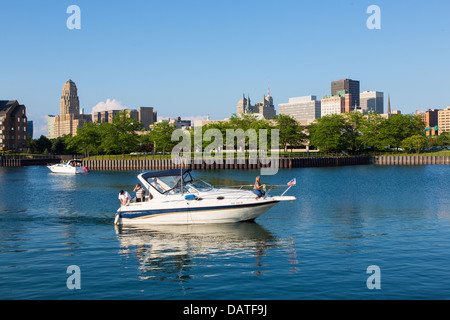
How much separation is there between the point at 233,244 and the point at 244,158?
96.9 metres

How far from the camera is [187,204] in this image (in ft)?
100

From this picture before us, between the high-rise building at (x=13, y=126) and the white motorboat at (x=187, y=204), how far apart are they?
172 m

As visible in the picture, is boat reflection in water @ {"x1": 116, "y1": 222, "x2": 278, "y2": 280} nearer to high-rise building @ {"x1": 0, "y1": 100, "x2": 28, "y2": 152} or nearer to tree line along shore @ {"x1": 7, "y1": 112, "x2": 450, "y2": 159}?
tree line along shore @ {"x1": 7, "y1": 112, "x2": 450, "y2": 159}

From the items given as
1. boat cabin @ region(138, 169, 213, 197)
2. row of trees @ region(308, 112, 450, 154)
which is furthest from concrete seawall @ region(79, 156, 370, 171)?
boat cabin @ region(138, 169, 213, 197)

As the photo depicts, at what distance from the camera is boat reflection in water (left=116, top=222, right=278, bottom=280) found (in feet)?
69.9

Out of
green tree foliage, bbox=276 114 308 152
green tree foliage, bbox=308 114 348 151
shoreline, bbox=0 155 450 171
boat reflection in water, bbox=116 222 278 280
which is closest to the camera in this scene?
boat reflection in water, bbox=116 222 278 280

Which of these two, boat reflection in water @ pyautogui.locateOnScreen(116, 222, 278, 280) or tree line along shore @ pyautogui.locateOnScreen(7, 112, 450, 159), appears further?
tree line along shore @ pyautogui.locateOnScreen(7, 112, 450, 159)

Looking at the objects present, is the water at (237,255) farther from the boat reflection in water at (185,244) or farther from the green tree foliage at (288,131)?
the green tree foliage at (288,131)

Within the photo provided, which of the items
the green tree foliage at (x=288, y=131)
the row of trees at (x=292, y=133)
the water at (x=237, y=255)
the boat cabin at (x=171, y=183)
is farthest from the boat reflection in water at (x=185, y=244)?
the green tree foliage at (x=288, y=131)

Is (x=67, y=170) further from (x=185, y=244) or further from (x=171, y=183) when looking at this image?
(x=185, y=244)

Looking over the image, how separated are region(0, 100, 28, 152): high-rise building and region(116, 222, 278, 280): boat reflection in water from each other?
564 feet
